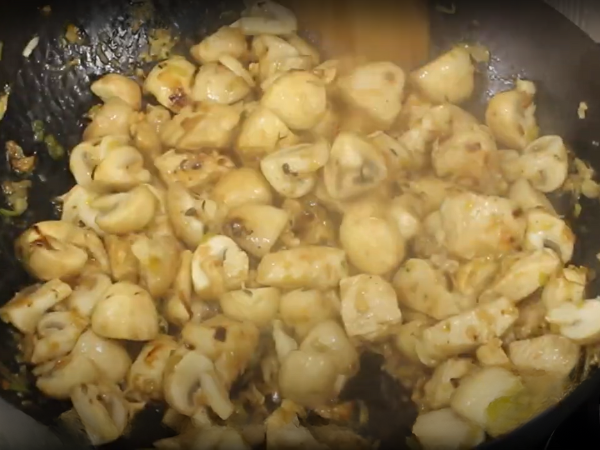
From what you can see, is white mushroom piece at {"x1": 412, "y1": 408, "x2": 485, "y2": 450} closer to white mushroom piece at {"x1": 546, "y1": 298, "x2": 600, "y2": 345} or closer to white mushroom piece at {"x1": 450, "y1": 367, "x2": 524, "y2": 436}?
white mushroom piece at {"x1": 450, "y1": 367, "x2": 524, "y2": 436}

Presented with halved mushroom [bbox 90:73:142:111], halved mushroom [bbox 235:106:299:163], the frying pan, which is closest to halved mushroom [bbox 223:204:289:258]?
halved mushroom [bbox 235:106:299:163]

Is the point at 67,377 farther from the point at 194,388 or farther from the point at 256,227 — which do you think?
the point at 256,227

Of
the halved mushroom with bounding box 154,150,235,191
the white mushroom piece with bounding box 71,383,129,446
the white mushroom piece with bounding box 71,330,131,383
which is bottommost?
the white mushroom piece with bounding box 71,383,129,446

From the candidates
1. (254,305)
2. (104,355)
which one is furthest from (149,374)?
(254,305)

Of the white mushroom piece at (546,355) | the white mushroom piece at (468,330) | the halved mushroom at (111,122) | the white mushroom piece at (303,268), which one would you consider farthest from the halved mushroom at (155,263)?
the white mushroom piece at (546,355)

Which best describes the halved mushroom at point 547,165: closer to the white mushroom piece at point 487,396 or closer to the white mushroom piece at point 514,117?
the white mushroom piece at point 514,117

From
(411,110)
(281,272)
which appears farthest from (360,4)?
(281,272)
